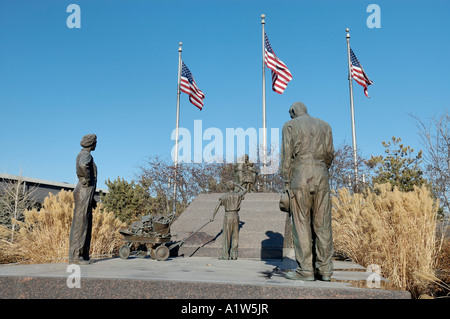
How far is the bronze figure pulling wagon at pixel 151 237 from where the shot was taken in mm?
7840

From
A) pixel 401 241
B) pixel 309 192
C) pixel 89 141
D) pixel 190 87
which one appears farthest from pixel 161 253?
pixel 190 87

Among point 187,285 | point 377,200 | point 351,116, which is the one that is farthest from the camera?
point 351,116

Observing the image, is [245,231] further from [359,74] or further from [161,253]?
[359,74]

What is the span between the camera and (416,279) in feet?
20.2

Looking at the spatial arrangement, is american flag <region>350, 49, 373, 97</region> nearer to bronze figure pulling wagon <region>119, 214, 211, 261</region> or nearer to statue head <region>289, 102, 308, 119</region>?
bronze figure pulling wagon <region>119, 214, 211, 261</region>

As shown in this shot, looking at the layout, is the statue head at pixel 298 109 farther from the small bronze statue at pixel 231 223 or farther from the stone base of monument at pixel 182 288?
the small bronze statue at pixel 231 223

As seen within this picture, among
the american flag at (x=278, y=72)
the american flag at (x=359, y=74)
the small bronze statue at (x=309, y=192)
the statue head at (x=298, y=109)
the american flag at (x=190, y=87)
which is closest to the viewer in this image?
the small bronze statue at (x=309, y=192)

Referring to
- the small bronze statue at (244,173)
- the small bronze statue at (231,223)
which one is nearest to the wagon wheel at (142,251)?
the small bronze statue at (231,223)

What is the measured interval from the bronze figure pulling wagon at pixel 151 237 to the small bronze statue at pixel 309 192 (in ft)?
12.4

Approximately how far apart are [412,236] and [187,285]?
4.59 m

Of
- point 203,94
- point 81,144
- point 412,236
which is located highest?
point 203,94

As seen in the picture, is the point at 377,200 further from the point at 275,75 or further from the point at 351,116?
the point at 351,116

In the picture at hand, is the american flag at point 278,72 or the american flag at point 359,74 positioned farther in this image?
the american flag at point 359,74

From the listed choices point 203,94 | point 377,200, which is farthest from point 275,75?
point 377,200
